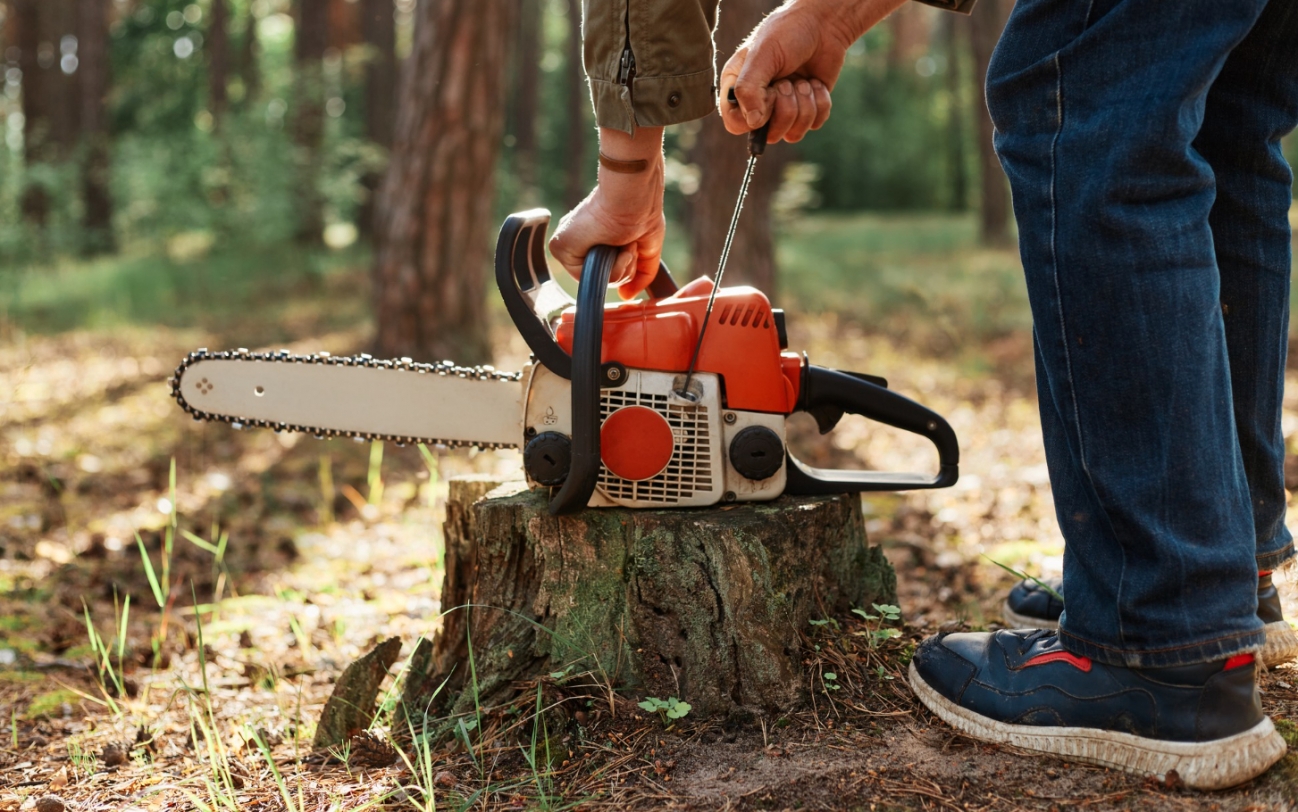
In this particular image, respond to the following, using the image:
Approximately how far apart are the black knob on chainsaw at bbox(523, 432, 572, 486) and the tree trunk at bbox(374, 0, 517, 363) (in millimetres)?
3552

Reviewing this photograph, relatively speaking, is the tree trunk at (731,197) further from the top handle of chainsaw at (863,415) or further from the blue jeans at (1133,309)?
the blue jeans at (1133,309)

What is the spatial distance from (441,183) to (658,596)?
3940 millimetres

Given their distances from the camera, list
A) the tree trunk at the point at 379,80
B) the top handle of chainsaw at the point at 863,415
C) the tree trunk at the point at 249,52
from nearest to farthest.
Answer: the top handle of chainsaw at the point at 863,415
the tree trunk at the point at 379,80
the tree trunk at the point at 249,52

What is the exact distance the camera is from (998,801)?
58.5 inches

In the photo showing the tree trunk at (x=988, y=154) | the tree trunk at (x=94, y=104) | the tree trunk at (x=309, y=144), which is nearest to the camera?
the tree trunk at (x=309, y=144)

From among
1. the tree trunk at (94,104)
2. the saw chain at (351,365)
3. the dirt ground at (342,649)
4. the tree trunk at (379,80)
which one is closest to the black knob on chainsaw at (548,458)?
the saw chain at (351,365)

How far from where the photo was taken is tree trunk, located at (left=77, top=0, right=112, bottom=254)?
14156 mm

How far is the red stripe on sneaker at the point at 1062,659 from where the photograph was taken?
1556 mm

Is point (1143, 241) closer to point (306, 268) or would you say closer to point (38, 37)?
point (306, 268)

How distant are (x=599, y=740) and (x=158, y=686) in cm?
123

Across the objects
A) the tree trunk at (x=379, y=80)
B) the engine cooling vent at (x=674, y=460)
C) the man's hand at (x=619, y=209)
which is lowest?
the engine cooling vent at (x=674, y=460)

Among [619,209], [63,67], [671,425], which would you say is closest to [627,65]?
[619,209]

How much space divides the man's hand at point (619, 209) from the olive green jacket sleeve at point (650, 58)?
6 cm

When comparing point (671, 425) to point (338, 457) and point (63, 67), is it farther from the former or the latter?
point (63, 67)
